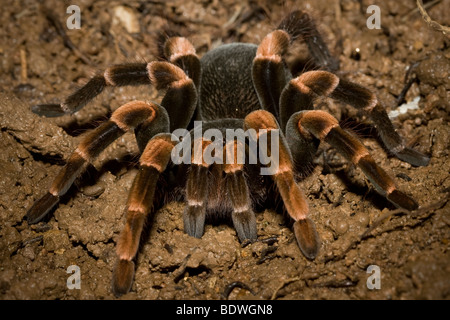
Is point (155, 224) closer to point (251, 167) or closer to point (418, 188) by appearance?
point (251, 167)

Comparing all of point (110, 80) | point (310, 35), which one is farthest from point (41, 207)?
point (310, 35)

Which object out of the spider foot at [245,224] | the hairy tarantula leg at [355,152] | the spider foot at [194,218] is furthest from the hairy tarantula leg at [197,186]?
the hairy tarantula leg at [355,152]

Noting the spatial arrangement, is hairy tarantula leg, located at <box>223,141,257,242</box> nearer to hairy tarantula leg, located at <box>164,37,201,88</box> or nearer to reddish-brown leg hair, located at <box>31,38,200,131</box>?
reddish-brown leg hair, located at <box>31,38,200,131</box>

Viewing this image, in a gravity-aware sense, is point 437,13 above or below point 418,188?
above

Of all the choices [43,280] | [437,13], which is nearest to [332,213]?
[43,280]

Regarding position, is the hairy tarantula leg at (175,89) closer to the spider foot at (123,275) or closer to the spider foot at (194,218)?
the spider foot at (194,218)
